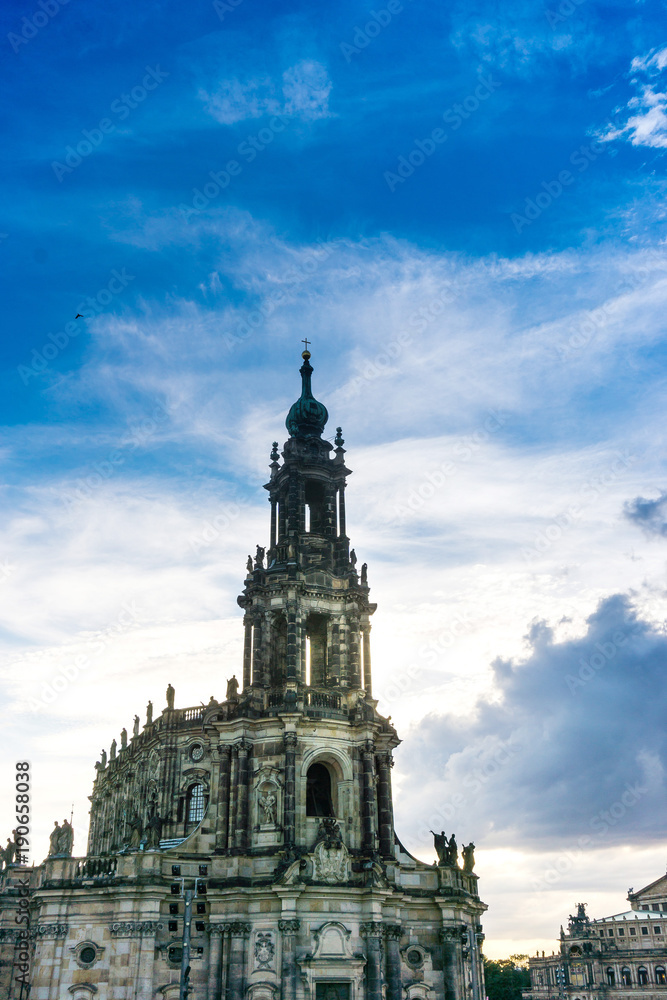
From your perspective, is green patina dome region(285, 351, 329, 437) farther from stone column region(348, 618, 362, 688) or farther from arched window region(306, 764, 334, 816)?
arched window region(306, 764, 334, 816)

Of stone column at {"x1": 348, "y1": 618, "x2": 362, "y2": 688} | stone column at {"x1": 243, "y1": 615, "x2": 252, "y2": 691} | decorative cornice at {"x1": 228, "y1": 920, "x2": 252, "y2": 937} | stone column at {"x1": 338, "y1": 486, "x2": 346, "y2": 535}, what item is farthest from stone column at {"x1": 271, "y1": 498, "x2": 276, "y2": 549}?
decorative cornice at {"x1": 228, "y1": 920, "x2": 252, "y2": 937}

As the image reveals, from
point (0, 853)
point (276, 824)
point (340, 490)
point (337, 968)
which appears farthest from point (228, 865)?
point (0, 853)

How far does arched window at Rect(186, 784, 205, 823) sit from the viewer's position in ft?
198

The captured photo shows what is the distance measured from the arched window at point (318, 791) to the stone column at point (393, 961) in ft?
23.5

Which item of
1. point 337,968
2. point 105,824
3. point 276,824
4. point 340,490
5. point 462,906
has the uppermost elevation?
point 340,490

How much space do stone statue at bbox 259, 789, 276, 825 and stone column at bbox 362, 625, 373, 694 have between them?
365 inches

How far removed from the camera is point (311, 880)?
44906 mm

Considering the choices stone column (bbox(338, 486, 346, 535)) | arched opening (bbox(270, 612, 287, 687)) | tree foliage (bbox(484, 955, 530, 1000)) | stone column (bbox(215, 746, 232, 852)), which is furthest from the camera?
tree foliage (bbox(484, 955, 530, 1000))

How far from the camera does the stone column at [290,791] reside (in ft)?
151

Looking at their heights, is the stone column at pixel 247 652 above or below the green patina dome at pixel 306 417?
below

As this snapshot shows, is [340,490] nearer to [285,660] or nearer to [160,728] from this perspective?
[285,660]

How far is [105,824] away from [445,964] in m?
40.1

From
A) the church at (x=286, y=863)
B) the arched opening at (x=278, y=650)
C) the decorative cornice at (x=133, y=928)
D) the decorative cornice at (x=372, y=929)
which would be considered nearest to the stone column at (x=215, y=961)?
the church at (x=286, y=863)

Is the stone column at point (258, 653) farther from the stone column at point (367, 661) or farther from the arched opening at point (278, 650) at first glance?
the stone column at point (367, 661)
